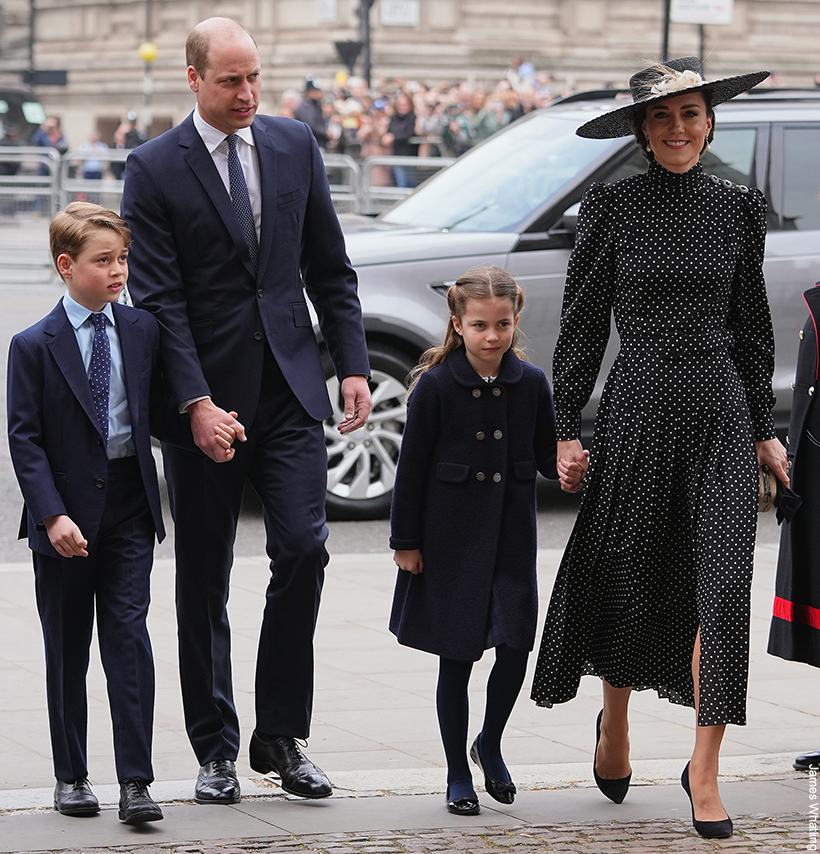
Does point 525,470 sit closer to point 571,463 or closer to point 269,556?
point 571,463

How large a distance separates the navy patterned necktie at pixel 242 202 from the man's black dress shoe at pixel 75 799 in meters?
1.46

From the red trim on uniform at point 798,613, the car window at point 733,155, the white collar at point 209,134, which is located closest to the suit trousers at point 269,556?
the white collar at point 209,134

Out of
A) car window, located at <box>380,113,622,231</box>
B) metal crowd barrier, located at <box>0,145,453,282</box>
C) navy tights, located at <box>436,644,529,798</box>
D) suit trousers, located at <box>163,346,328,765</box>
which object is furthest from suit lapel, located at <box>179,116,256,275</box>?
metal crowd barrier, located at <box>0,145,453,282</box>

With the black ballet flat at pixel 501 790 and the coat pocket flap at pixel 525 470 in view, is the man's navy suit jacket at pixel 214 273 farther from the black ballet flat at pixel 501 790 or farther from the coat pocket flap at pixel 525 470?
the black ballet flat at pixel 501 790

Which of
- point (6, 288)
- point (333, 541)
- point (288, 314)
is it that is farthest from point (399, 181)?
point (288, 314)

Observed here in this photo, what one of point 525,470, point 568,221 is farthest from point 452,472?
point 568,221

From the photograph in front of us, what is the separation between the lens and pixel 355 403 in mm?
4957

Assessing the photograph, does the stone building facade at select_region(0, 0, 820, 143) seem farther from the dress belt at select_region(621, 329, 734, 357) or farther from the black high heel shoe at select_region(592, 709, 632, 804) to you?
the black high heel shoe at select_region(592, 709, 632, 804)

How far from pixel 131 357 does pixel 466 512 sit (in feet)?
3.22

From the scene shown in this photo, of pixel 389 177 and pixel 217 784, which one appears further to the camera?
pixel 389 177

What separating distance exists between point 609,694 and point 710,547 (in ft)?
1.79

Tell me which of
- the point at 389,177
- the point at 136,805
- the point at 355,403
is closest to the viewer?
the point at 136,805

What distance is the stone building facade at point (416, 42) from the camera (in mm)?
43719

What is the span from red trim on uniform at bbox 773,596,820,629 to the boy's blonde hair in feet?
7.11
